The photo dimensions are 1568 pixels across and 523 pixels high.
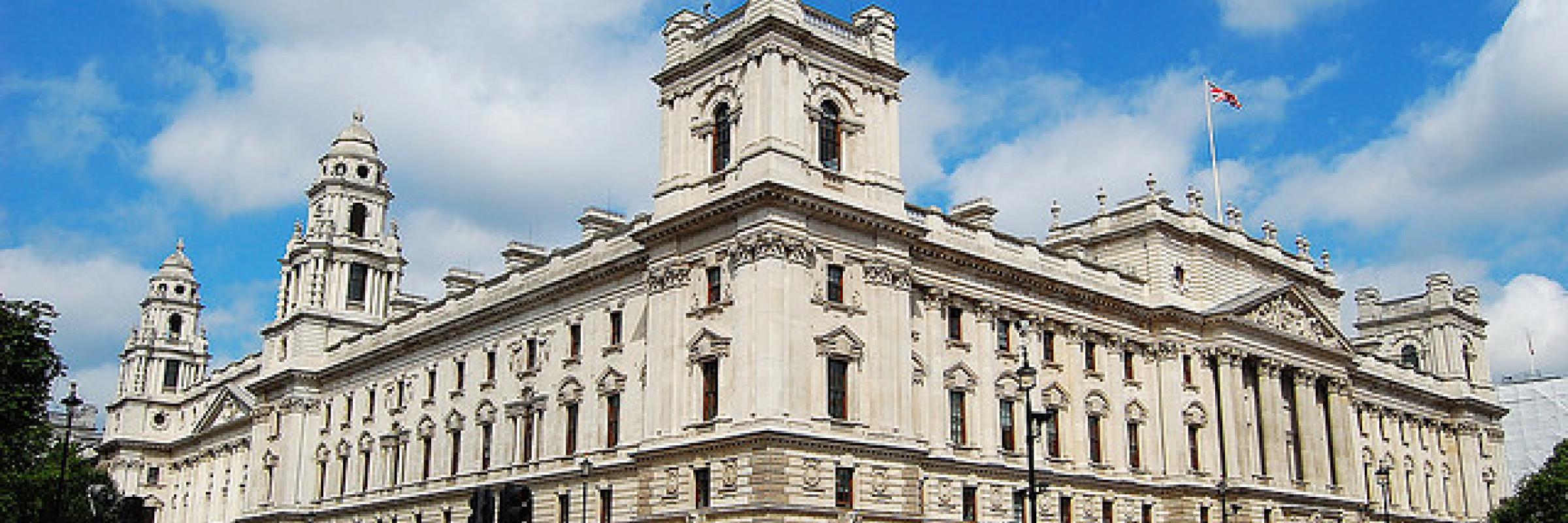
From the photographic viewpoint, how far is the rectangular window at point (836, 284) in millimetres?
46625

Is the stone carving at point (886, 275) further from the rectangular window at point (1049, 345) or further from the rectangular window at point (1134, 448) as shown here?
the rectangular window at point (1134, 448)

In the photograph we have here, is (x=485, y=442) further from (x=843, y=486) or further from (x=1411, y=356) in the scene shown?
(x=1411, y=356)

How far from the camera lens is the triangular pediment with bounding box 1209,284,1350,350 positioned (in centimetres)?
6322

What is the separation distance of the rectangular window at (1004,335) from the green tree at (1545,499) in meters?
33.5

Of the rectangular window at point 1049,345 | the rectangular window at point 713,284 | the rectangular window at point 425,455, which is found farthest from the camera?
the rectangular window at point 425,455

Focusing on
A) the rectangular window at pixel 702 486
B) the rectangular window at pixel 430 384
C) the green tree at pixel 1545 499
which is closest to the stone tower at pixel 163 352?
the rectangular window at pixel 430 384

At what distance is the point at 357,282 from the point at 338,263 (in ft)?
5.40

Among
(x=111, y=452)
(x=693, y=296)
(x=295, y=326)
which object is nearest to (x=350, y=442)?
(x=295, y=326)

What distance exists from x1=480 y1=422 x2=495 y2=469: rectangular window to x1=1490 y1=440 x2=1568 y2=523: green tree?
5162 centimetres

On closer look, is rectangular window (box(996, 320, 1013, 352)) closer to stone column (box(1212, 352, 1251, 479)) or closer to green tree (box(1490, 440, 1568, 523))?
stone column (box(1212, 352, 1251, 479))

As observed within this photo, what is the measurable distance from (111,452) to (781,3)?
84937mm

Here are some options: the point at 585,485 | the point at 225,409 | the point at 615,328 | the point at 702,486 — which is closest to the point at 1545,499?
the point at 702,486

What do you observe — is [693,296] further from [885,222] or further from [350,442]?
[350,442]

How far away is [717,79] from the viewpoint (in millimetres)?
49250
